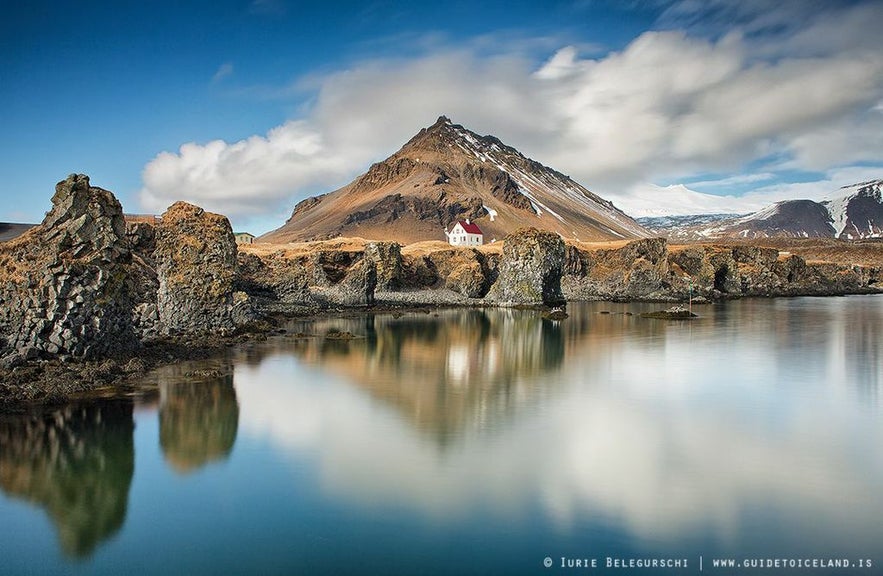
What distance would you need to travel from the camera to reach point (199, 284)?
32812 millimetres

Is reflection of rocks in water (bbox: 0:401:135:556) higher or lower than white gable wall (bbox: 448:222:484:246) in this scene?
lower

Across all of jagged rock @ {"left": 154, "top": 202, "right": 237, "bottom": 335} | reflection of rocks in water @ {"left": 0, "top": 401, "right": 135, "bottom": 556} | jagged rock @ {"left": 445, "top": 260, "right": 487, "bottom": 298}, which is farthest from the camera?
jagged rock @ {"left": 445, "top": 260, "right": 487, "bottom": 298}

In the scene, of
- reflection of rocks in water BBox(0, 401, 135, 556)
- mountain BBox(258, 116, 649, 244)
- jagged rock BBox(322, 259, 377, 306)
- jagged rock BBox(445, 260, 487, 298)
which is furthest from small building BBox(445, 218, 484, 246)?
reflection of rocks in water BBox(0, 401, 135, 556)

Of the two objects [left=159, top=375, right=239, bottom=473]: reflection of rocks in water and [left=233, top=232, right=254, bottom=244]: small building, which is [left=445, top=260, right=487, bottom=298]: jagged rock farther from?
[left=159, top=375, right=239, bottom=473]: reflection of rocks in water

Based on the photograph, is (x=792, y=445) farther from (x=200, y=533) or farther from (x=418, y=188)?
(x=418, y=188)

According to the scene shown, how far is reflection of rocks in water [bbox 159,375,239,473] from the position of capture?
1461 cm

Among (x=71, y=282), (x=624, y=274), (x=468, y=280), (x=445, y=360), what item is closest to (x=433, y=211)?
(x=624, y=274)

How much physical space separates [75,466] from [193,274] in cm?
2044

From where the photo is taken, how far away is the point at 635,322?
4534 cm

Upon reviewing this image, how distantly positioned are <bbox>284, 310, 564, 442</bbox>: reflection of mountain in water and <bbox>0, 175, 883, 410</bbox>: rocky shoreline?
5.86m

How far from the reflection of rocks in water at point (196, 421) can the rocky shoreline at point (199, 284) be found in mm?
2369

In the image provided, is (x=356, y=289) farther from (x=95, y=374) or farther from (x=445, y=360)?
(x=95, y=374)

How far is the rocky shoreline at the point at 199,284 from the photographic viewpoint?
20.8 m

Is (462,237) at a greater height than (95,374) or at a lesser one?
greater
